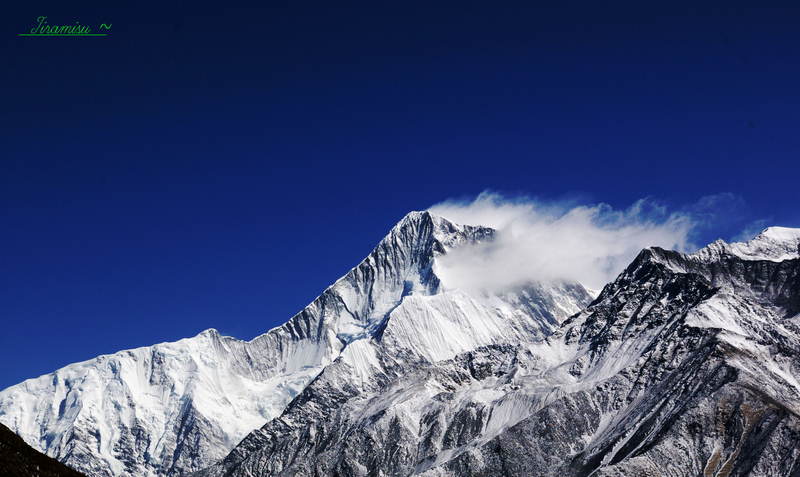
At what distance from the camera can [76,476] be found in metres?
136

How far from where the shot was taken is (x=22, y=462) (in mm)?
125625

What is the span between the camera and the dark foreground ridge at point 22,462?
119562mm

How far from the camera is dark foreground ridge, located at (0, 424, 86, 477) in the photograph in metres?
120

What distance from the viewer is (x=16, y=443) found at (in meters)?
140

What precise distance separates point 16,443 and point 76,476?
12.5 metres
